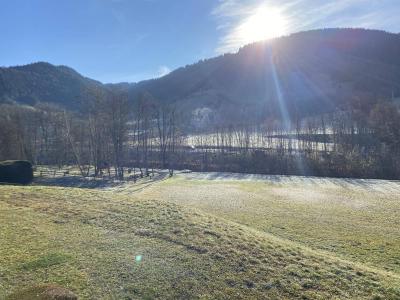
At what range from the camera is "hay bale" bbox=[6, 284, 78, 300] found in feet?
43.4

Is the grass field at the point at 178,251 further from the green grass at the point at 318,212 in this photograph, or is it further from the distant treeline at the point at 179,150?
the distant treeline at the point at 179,150

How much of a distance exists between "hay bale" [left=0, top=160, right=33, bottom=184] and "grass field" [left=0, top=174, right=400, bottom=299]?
19308mm

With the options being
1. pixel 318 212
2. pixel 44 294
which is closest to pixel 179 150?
pixel 318 212

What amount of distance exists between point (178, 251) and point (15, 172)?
128ft

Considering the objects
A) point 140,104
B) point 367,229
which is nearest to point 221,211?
point 367,229

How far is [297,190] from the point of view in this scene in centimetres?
5312

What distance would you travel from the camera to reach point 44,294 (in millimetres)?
13336

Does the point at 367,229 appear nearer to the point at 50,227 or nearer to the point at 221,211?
the point at 221,211

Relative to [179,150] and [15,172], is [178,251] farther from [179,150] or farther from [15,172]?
[179,150]

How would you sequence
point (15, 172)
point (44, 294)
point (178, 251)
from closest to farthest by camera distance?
point (44, 294) < point (178, 251) < point (15, 172)

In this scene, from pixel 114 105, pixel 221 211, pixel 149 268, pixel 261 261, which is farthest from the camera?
pixel 114 105

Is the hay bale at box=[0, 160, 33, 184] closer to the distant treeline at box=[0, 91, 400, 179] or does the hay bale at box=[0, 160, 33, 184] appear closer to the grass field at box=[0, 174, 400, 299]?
the grass field at box=[0, 174, 400, 299]

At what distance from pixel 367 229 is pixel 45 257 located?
2365 cm

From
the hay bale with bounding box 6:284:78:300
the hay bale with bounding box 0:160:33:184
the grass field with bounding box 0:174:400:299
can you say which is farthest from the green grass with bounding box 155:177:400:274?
the hay bale with bounding box 0:160:33:184
